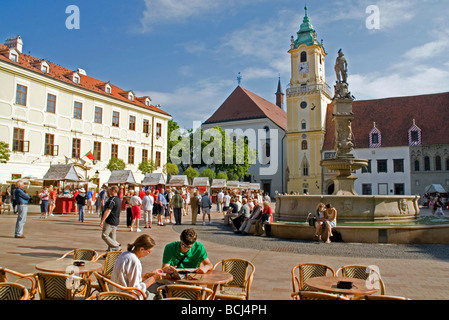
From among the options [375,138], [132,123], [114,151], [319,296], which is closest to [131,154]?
[114,151]

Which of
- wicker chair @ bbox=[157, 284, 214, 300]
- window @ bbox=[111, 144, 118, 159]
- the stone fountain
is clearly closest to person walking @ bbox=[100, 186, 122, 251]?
wicker chair @ bbox=[157, 284, 214, 300]

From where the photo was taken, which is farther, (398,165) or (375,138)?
(375,138)

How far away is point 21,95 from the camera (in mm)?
29516

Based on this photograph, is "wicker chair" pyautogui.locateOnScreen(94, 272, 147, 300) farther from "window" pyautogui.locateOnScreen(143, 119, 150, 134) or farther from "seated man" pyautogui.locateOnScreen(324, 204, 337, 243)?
"window" pyautogui.locateOnScreen(143, 119, 150, 134)

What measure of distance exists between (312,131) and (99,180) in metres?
33.9

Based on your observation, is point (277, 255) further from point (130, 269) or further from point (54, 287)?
point (54, 287)

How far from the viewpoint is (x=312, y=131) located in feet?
186

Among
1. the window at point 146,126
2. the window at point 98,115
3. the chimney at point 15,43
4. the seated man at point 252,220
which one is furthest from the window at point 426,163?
the chimney at point 15,43

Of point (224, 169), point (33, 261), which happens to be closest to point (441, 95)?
point (224, 169)

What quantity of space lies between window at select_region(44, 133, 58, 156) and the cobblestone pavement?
60.0 ft

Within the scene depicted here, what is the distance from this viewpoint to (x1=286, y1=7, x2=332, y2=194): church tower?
56.4m

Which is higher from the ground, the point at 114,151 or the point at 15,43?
the point at 15,43

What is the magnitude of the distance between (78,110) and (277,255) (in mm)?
29997
